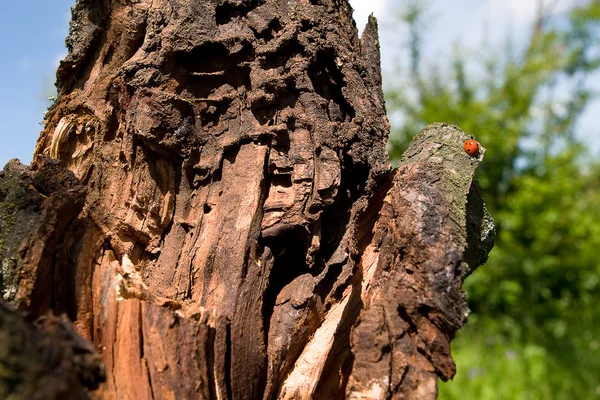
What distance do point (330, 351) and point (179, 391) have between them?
421mm

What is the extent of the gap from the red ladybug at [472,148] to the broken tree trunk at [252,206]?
0.03 m

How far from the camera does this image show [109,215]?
1.44 m

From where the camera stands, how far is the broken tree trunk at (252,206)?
1.19 meters

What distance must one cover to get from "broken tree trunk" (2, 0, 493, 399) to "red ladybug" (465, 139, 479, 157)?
33 millimetres

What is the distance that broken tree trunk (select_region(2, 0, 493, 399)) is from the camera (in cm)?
119

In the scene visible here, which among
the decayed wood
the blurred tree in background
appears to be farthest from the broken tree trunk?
the blurred tree in background

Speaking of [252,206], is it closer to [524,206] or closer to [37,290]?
[37,290]

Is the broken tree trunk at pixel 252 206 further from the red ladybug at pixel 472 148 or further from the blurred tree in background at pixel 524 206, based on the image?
the blurred tree in background at pixel 524 206

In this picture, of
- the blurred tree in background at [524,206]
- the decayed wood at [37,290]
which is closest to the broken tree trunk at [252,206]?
the decayed wood at [37,290]

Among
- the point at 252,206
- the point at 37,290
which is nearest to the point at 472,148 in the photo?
the point at 252,206

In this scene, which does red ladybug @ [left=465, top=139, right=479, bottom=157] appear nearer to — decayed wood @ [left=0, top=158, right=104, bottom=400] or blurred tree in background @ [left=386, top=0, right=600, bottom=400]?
decayed wood @ [left=0, top=158, right=104, bottom=400]

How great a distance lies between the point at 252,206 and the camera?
139 cm

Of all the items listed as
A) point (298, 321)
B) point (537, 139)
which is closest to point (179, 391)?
point (298, 321)

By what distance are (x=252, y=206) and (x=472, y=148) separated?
0.67m
